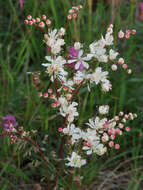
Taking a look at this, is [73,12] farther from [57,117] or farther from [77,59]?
[57,117]

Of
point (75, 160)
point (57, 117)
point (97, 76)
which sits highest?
point (97, 76)

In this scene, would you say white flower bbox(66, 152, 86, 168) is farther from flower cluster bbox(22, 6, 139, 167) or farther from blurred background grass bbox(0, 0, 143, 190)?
blurred background grass bbox(0, 0, 143, 190)

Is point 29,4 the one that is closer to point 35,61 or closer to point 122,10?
point 35,61

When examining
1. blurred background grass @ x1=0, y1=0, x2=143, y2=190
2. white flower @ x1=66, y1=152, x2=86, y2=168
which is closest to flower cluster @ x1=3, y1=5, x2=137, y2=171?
white flower @ x1=66, y1=152, x2=86, y2=168

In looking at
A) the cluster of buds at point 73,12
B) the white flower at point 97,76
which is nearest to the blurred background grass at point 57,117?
the cluster of buds at point 73,12

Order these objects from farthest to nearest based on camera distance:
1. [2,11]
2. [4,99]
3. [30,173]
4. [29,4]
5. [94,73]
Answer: [2,11]
[4,99]
[30,173]
[29,4]
[94,73]

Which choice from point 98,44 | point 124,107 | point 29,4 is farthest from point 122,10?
point 98,44

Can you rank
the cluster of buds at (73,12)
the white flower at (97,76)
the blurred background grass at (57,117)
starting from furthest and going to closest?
the blurred background grass at (57,117) < the cluster of buds at (73,12) < the white flower at (97,76)

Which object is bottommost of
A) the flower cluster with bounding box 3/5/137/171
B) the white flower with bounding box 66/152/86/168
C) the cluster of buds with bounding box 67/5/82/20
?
the white flower with bounding box 66/152/86/168

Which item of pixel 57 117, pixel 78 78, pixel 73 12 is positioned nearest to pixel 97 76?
pixel 78 78

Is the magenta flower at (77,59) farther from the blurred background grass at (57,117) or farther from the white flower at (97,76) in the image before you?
the blurred background grass at (57,117)

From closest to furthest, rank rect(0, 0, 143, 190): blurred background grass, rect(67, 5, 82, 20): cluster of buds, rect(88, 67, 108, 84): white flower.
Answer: rect(88, 67, 108, 84): white flower
rect(67, 5, 82, 20): cluster of buds
rect(0, 0, 143, 190): blurred background grass
